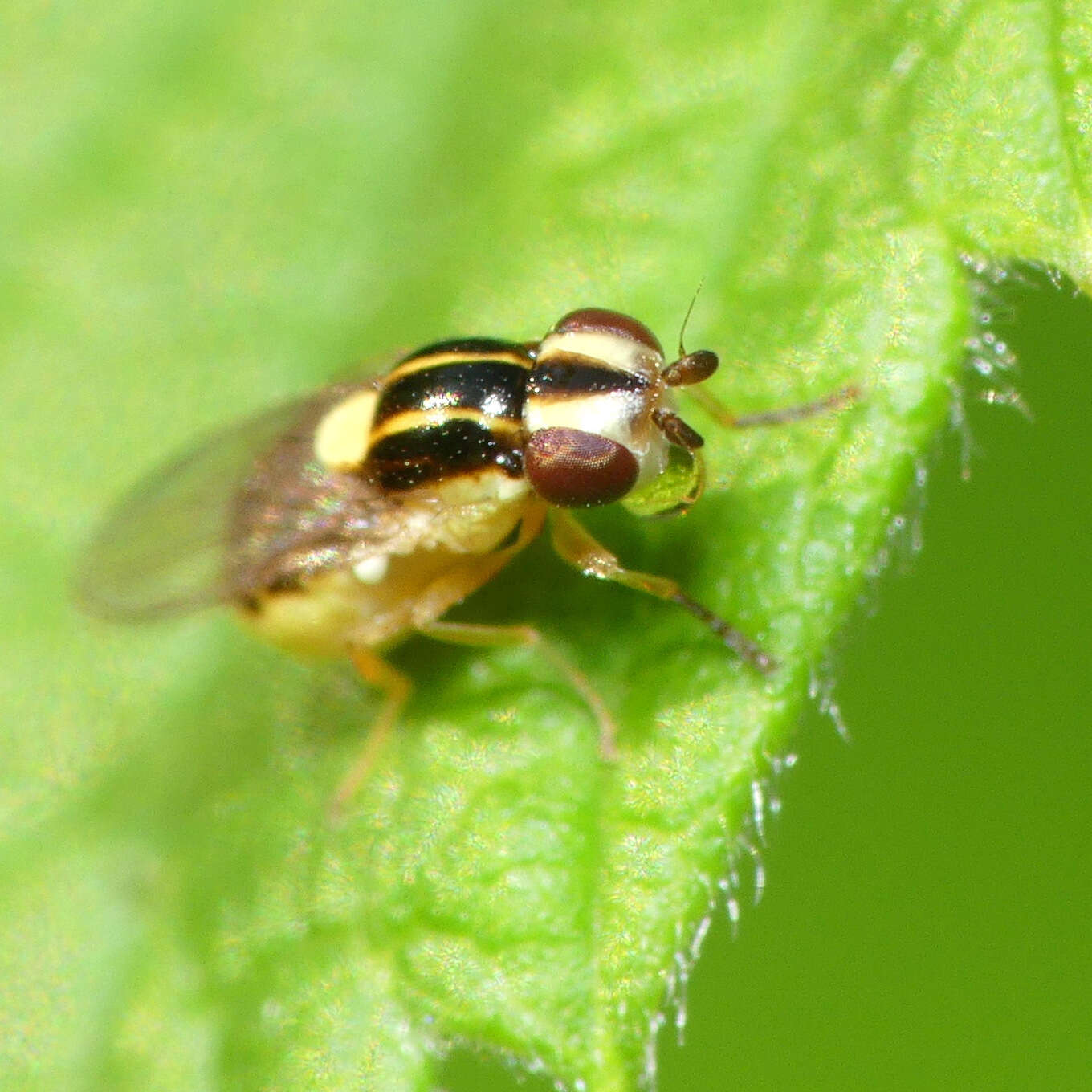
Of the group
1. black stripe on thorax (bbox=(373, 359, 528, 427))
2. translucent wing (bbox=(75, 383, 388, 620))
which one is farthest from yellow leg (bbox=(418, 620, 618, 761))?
black stripe on thorax (bbox=(373, 359, 528, 427))

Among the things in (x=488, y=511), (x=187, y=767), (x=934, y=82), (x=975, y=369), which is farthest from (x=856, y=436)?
(x=187, y=767)

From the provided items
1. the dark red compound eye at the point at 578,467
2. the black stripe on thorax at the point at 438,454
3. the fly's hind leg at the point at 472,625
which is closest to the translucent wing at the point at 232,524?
the black stripe on thorax at the point at 438,454

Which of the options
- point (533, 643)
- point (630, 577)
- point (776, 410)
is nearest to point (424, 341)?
point (533, 643)

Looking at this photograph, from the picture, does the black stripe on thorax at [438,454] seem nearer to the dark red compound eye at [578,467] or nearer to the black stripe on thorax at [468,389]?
the black stripe on thorax at [468,389]

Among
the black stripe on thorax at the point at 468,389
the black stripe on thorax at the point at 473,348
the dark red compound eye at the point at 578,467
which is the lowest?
the dark red compound eye at the point at 578,467

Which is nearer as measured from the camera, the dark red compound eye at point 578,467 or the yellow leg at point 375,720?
the dark red compound eye at point 578,467

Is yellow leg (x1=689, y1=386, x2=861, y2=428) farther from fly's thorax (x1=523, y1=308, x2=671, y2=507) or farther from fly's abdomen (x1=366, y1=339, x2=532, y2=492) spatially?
fly's abdomen (x1=366, y1=339, x2=532, y2=492)

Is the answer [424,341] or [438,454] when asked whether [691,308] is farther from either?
[424,341]
